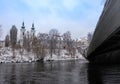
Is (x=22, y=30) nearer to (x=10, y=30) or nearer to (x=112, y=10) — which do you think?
(x=10, y=30)

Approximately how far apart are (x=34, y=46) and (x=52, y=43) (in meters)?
13.1

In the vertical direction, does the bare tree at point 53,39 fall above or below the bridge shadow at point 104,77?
above

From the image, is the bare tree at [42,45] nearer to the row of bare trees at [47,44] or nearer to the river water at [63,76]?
the row of bare trees at [47,44]

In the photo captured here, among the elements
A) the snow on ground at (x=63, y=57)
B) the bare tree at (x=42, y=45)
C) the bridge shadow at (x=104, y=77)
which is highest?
the bare tree at (x=42, y=45)

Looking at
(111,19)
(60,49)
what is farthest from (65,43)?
(111,19)

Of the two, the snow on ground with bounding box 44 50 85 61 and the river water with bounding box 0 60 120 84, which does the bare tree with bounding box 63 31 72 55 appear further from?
the river water with bounding box 0 60 120 84

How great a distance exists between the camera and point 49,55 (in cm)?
14275

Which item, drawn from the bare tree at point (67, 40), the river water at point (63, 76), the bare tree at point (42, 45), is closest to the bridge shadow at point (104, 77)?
the river water at point (63, 76)

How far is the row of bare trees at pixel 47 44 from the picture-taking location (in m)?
136

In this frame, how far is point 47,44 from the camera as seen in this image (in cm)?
14600

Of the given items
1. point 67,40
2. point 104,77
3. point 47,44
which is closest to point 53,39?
point 47,44

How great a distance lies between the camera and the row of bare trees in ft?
445

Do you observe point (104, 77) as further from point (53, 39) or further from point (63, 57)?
point (53, 39)

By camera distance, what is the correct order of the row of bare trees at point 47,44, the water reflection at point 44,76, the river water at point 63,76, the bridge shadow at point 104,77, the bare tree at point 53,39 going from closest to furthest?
1. the bridge shadow at point 104,77
2. the river water at point 63,76
3. the water reflection at point 44,76
4. the row of bare trees at point 47,44
5. the bare tree at point 53,39
